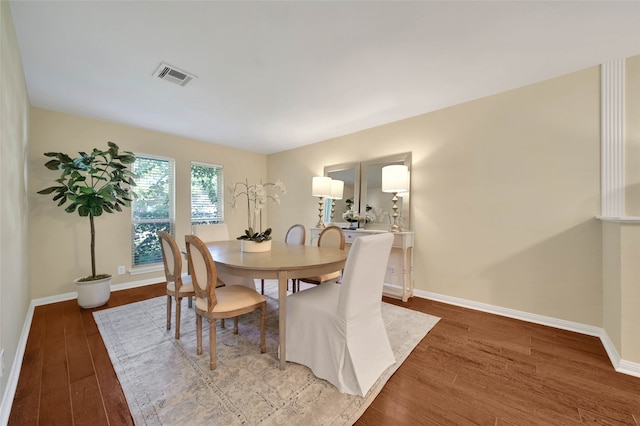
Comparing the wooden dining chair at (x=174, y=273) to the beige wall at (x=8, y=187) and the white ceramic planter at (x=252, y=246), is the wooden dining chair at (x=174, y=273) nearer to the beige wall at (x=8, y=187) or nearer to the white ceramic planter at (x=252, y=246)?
the white ceramic planter at (x=252, y=246)

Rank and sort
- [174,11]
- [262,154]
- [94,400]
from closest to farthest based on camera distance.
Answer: [94,400] → [174,11] → [262,154]

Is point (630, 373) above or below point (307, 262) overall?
below

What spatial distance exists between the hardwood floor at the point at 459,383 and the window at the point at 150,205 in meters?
1.57

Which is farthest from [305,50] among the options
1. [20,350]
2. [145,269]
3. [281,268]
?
[145,269]

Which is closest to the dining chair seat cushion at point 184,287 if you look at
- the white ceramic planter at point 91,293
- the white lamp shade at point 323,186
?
the white ceramic planter at point 91,293

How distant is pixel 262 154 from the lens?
212 inches

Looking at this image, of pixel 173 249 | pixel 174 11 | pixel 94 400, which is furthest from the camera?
pixel 173 249

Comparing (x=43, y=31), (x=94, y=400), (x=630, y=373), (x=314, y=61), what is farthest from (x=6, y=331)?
(x=630, y=373)

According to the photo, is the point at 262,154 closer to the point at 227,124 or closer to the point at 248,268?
the point at 227,124

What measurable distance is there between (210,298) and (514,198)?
10.2ft

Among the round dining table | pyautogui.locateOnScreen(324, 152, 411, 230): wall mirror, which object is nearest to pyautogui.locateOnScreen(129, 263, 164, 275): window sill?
the round dining table

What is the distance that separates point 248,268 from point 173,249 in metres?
0.83

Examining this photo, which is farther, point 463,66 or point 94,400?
point 463,66

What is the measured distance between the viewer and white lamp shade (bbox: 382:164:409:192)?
123 inches
